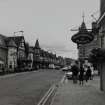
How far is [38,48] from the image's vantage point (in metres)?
110

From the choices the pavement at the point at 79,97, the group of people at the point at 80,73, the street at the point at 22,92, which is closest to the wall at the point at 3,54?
the street at the point at 22,92

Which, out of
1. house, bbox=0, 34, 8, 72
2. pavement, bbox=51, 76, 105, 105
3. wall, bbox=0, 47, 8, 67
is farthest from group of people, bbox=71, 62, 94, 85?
wall, bbox=0, 47, 8, 67

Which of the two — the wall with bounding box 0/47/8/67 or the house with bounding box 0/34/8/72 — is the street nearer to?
the house with bounding box 0/34/8/72

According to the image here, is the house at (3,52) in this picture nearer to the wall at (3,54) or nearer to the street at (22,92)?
the wall at (3,54)

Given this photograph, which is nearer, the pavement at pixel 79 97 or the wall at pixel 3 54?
the pavement at pixel 79 97

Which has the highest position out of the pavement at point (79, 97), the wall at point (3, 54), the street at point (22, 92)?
the wall at point (3, 54)

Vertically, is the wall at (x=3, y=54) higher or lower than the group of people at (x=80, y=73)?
higher

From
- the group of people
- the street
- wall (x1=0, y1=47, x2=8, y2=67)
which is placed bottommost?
the street

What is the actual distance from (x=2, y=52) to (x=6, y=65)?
398cm

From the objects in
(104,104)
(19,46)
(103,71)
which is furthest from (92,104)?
(19,46)

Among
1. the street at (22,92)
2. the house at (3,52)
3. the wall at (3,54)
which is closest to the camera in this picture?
the street at (22,92)

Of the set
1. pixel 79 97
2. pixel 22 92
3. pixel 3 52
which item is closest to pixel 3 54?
pixel 3 52

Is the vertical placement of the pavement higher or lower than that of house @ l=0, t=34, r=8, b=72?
lower

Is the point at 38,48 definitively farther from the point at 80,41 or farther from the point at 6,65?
the point at 80,41
